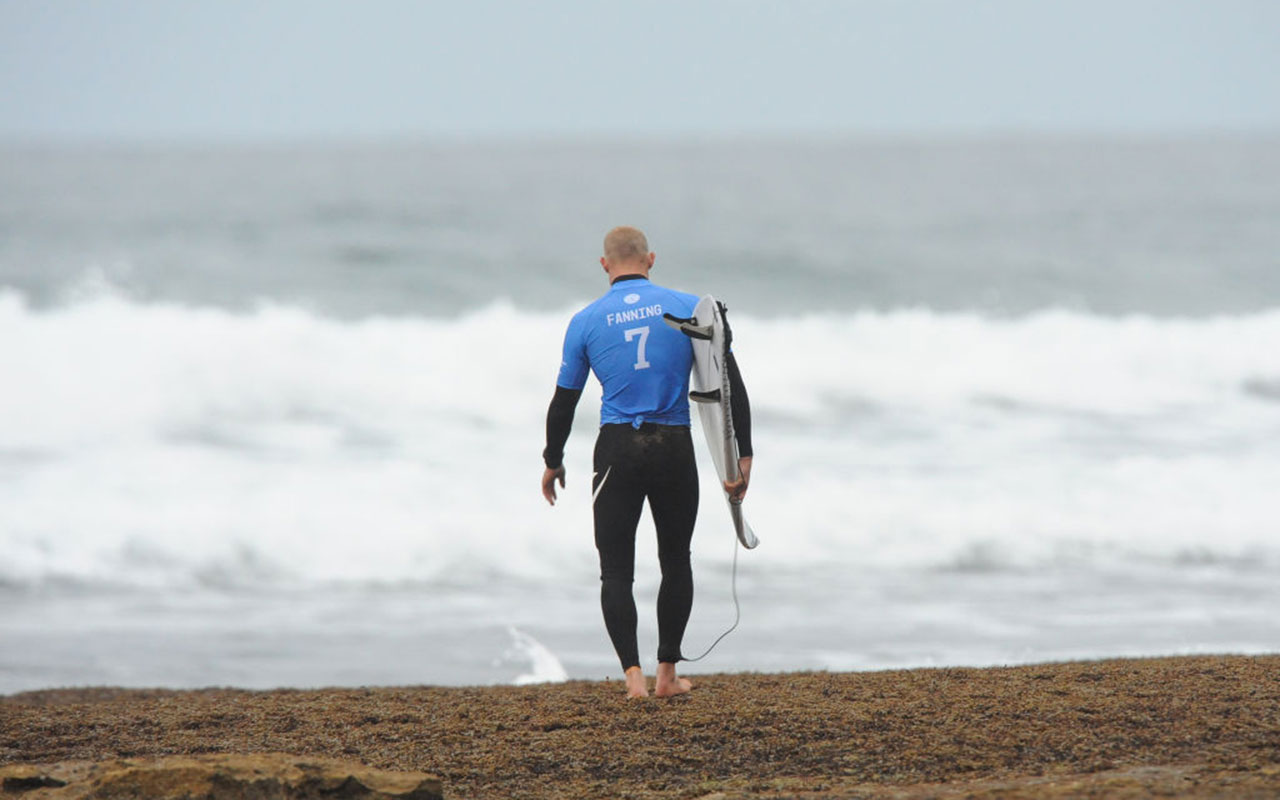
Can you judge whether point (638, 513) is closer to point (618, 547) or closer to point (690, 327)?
point (618, 547)

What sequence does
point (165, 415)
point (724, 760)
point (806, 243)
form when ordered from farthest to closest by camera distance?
point (806, 243), point (165, 415), point (724, 760)

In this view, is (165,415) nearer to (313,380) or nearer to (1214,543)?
(313,380)

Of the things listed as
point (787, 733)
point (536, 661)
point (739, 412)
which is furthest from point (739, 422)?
point (536, 661)

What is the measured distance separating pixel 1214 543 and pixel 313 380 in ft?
34.8

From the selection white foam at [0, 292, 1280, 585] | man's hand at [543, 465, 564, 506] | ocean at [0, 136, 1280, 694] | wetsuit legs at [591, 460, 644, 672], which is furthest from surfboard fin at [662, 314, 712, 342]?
white foam at [0, 292, 1280, 585]

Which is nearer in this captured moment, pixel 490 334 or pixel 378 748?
pixel 378 748

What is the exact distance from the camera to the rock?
3.70 m

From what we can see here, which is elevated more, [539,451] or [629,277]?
[539,451]

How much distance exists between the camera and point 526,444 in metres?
14.2

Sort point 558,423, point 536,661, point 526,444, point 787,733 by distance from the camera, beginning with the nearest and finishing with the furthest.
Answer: point 787,733, point 558,423, point 536,661, point 526,444

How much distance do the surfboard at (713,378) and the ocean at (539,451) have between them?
2.51m

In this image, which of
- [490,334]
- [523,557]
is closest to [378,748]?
[523,557]

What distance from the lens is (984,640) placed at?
319 inches

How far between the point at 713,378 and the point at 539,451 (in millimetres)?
8593
